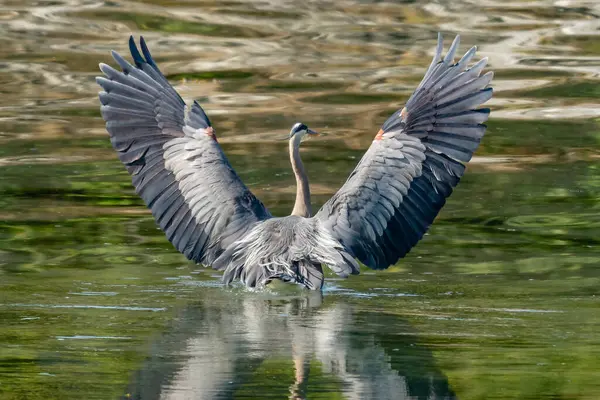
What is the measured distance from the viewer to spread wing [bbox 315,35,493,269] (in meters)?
10.3

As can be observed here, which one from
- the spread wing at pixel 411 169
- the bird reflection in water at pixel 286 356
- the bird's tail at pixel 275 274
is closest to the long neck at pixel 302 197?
the spread wing at pixel 411 169

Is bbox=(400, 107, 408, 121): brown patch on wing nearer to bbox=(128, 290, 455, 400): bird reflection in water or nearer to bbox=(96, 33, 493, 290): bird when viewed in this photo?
bbox=(96, 33, 493, 290): bird

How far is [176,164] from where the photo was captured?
36.4ft

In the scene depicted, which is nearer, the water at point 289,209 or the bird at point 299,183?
the water at point 289,209

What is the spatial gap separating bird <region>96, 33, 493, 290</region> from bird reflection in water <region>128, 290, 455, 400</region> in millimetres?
526

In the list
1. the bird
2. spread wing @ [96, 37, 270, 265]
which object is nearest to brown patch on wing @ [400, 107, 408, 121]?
the bird

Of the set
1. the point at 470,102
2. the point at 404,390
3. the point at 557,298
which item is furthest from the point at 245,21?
the point at 404,390

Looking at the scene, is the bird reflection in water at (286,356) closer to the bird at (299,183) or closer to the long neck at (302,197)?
the bird at (299,183)

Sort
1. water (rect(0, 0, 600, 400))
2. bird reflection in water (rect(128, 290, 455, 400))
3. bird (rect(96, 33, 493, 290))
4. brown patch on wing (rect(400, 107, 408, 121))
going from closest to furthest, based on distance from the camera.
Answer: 1. bird reflection in water (rect(128, 290, 455, 400))
2. water (rect(0, 0, 600, 400))
3. bird (rect(96, 33, 493, 290))
4. brown patch on wing (rect(400, 107, 408, 121))

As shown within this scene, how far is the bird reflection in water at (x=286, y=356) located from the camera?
7.33 m

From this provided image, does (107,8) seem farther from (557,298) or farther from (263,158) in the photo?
(557,298)

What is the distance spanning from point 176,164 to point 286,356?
335cm

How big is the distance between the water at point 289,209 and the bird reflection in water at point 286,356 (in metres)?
0.02

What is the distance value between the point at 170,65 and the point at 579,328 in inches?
518
